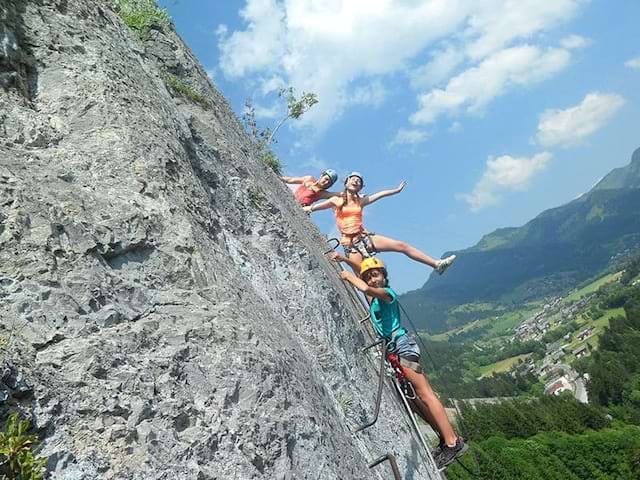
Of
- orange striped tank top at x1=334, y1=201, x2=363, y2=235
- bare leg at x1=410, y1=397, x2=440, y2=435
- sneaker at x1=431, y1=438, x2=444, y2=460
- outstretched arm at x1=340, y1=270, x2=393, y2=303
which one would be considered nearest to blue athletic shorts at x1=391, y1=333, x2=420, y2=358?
outstretched arm at x1=340, y1=270, x2=393, y2=303

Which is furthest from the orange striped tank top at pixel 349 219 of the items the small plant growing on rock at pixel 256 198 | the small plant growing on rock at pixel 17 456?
the small plant growing on rock at pixel 17 456

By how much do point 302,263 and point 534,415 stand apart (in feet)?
385

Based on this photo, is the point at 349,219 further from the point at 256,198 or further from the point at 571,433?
the point at 571,433

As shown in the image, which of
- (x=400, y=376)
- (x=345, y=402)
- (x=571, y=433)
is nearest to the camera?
(x=345, y=402)

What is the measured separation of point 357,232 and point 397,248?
1077mm

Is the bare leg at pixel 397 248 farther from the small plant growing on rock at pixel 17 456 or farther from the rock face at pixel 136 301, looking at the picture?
Result: the small plant growing on rock at pixel 17 456

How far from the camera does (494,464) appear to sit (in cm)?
7762

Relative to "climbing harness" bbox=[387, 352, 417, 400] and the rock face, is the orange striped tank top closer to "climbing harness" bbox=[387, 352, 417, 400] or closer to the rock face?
"climbing harness" bbox=[387, 352, 417, 400]

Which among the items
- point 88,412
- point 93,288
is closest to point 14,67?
point 93,288

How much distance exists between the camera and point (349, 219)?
13.7 m

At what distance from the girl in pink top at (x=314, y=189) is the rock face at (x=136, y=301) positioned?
6951mm

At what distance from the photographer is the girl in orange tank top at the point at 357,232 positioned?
515 inches

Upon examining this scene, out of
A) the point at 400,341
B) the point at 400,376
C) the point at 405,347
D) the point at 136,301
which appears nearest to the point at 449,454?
the point at 400,376

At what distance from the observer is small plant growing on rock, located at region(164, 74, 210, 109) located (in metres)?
9.30
